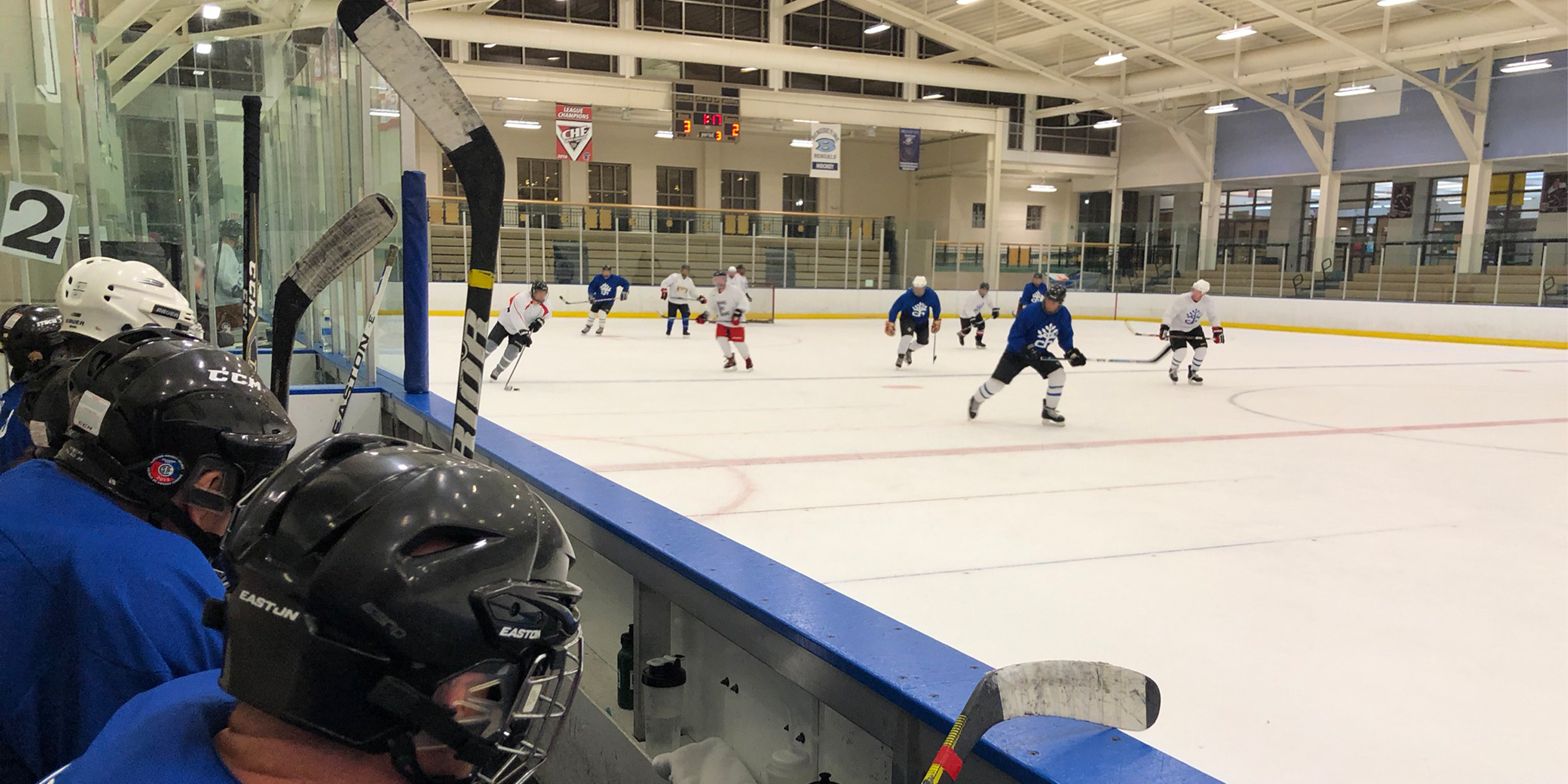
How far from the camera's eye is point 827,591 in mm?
2123

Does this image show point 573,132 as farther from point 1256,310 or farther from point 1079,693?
point 1079,693

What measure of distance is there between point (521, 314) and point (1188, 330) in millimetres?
6372

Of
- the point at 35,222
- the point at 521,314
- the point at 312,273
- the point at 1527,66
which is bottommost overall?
the point at 521,314

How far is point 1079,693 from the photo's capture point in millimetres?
1321

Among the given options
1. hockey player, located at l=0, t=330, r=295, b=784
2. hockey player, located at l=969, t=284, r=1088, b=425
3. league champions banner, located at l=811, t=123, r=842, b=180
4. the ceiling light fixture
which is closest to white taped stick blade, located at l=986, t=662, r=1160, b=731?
hockey player, located at l=0, t=330, r=295, b=784

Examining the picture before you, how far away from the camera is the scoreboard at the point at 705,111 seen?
2100cm

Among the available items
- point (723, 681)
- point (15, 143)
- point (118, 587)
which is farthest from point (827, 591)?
point (15, 143)

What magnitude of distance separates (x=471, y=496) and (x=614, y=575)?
6.98 feet

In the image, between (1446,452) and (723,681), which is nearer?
(723,681)

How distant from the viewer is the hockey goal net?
20.7 metres

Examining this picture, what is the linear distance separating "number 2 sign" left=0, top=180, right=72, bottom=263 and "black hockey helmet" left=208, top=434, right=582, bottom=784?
4.33 m

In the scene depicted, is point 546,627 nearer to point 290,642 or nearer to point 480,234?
point 290,642

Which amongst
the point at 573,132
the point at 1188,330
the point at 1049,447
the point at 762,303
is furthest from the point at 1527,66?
the point at 1049,447

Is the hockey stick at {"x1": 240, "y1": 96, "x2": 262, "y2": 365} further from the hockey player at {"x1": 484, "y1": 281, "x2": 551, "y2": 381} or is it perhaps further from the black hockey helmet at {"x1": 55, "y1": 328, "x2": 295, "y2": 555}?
the hockey player at {"x1": 484, "y1": 281, "x2": 551, "y2": 381}
